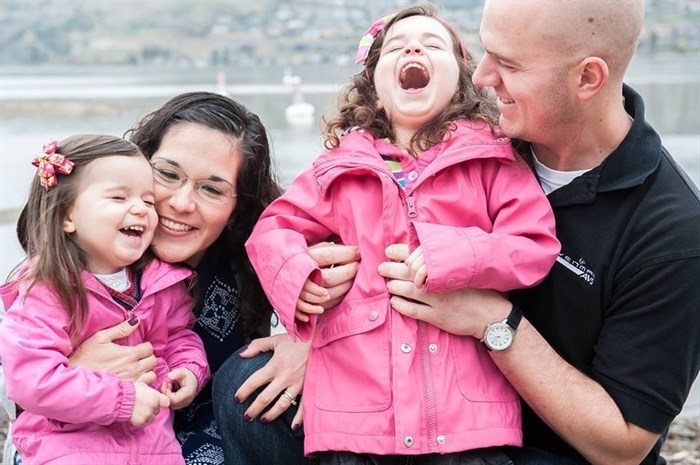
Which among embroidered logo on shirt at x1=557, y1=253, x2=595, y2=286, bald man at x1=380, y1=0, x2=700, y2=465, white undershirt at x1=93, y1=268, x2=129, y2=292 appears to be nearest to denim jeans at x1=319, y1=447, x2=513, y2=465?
bald man at x1=380, y1=0, x2=700, y2=465

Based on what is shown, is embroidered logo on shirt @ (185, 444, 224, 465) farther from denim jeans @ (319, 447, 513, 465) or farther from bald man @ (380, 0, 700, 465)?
bald man @ (380, 0, 700, 465)

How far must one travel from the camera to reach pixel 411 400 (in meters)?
2.45

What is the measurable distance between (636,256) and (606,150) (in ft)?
1.14

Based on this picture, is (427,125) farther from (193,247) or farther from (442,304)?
(193,247)

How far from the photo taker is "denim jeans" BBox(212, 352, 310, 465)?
113 inches

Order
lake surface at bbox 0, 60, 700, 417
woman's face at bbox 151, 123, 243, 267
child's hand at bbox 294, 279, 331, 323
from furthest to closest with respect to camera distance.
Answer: lake surface at bbox 0, 60, 700, 417 → woman's face at bbox 151, 123, 243, 267 → child's hand at bbox 294, 279, 331, 323

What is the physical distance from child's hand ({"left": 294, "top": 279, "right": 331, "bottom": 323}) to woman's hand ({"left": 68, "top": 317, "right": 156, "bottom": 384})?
0.52m

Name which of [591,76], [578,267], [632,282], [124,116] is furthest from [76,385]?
[124,116]

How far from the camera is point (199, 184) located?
9.63ft

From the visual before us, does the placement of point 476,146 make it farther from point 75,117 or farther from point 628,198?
point 75,117

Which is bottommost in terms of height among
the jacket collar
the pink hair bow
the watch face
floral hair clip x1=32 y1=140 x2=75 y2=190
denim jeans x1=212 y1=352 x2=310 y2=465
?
denim jeans x1=212 y1=352 x2=310 y2=465

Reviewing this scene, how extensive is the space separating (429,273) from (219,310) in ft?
3.48

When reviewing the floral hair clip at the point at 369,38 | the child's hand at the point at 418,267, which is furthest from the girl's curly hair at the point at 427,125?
the child's hand at the point at 418,267

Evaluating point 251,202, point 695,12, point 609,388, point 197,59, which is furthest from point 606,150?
point 695,12
